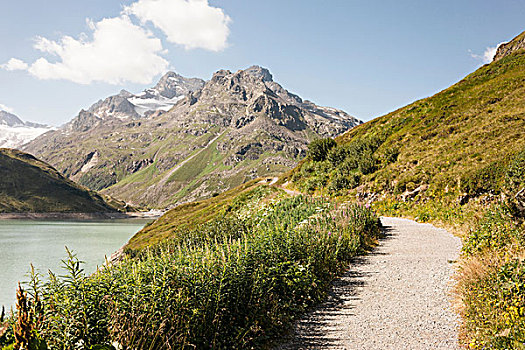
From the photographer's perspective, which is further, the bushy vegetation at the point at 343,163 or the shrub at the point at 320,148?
the shrub at the point at 320,148

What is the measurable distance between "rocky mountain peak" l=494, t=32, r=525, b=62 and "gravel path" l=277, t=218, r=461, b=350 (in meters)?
63.1

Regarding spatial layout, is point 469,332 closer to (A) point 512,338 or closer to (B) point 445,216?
(A) point 512,338

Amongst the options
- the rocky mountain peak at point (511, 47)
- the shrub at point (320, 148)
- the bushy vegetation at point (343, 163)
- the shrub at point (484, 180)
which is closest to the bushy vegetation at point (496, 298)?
the shrub at point (484, 180)

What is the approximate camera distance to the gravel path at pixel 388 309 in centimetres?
643

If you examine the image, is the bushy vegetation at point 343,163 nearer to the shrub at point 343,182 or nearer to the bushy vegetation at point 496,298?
the shrub at point 343,182

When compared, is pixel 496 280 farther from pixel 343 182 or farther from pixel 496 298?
pixel 343 182

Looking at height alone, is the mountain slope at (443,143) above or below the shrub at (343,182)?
above

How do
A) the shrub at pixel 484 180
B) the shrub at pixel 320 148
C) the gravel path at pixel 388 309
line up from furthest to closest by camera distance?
the shrub at pixel 320 148 → the shrub at pixel 484 180 → the gravel path at pixel 388 309

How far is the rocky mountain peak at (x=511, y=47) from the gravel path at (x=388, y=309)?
207 ft

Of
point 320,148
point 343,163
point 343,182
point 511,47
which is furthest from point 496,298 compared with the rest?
point 511,47

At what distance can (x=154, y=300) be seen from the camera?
5.38m

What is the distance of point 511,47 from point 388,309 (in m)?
74.6

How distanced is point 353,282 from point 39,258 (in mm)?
70031

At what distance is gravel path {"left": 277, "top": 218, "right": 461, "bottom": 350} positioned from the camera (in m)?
6.43
